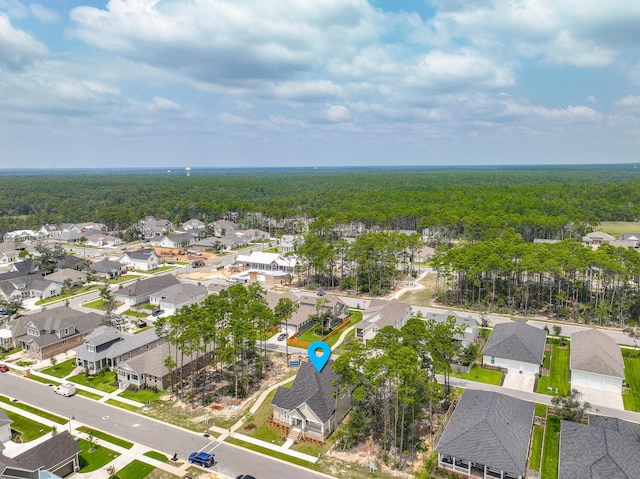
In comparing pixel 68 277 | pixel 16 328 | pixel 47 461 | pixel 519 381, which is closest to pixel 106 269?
pixel 68 277

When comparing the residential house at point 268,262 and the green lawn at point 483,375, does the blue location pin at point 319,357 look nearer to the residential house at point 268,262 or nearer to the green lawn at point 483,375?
the green lawn at point 483,375

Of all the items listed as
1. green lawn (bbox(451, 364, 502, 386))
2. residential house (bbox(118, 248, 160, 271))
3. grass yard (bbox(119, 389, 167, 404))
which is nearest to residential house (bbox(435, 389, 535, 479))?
green lawn (bbox(451, 364, 502, 386))

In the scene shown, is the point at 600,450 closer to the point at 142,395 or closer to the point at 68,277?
the point at 142,395

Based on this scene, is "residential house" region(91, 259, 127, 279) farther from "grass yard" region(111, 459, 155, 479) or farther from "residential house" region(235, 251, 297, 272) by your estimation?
"grass yard" region(111, 459, 155, 479)

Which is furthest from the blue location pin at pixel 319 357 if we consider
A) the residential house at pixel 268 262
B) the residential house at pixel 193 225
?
the residential house at pixel 193 225

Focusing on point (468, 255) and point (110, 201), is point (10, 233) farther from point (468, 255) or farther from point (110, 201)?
point (468, 255)

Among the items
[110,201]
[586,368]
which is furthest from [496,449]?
[110,201]
